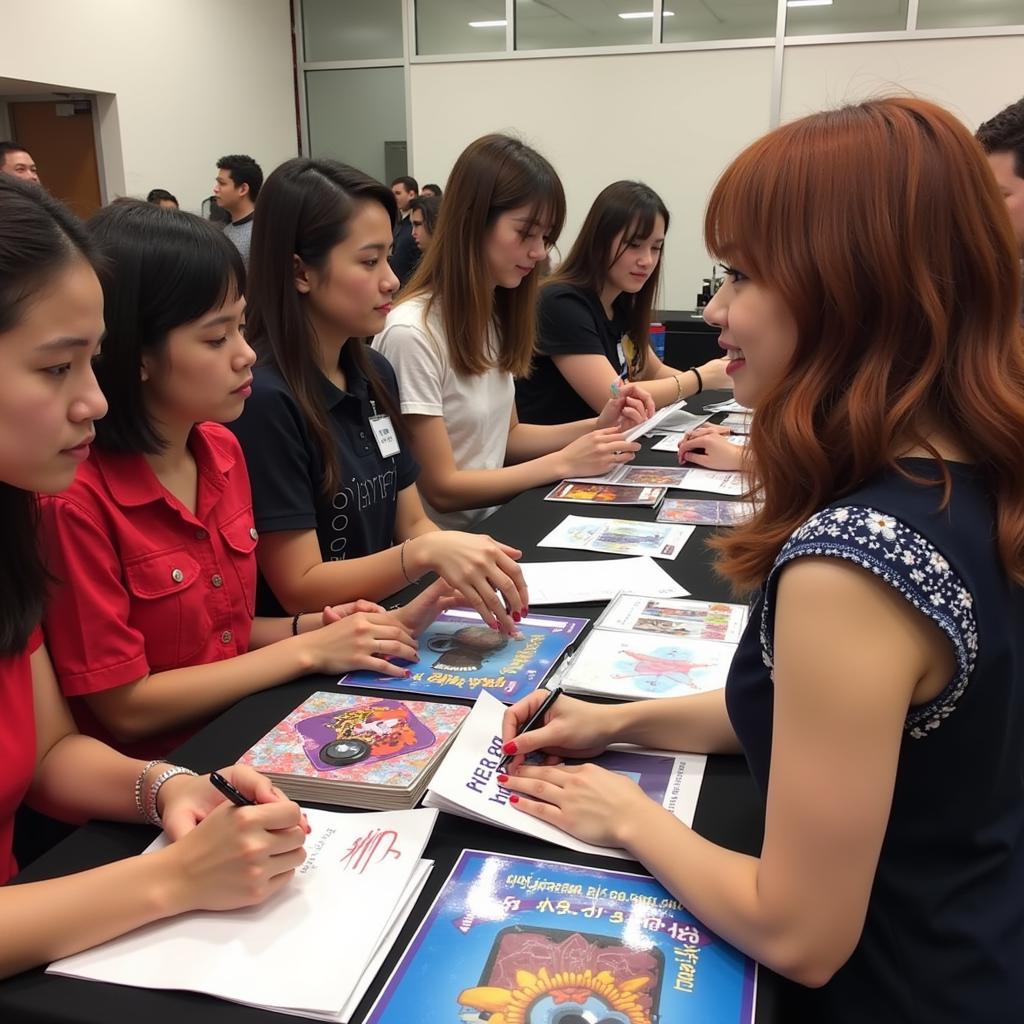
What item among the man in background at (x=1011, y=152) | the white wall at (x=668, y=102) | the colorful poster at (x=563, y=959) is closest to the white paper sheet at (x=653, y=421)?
the man in background at (x=1011, y=152)

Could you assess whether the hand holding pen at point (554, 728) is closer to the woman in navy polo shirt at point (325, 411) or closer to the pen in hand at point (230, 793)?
the pen in hand at point (230, 793)

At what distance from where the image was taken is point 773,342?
2.50ft

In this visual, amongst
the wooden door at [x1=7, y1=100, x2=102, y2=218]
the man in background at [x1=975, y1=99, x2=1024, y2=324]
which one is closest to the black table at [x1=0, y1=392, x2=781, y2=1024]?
the man in background at [x1=975, y1=99, x2=1024, y2=324]

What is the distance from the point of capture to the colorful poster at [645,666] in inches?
42.9

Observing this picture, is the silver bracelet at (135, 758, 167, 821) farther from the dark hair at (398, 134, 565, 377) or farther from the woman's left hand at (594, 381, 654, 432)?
the woman's left hand at (594, 381, 654, 432)

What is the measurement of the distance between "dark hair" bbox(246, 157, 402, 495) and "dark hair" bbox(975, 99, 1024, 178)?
4.79ft

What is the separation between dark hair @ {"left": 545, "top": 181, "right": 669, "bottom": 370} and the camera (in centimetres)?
276

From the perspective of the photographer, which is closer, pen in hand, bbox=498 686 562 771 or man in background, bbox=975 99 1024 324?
pen in hand, bbox=498 686 562 771

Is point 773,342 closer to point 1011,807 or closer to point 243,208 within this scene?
point 1011,807

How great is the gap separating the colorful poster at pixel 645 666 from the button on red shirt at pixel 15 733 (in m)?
0.59

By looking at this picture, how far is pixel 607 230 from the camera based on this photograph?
278cm

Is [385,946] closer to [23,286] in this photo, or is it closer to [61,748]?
[61,748]

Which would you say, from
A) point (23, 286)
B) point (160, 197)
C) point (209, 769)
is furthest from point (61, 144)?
point (209, 769)

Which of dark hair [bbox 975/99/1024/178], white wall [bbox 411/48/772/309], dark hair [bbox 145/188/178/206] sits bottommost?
dark hair [bbox 145/188/178/206]
